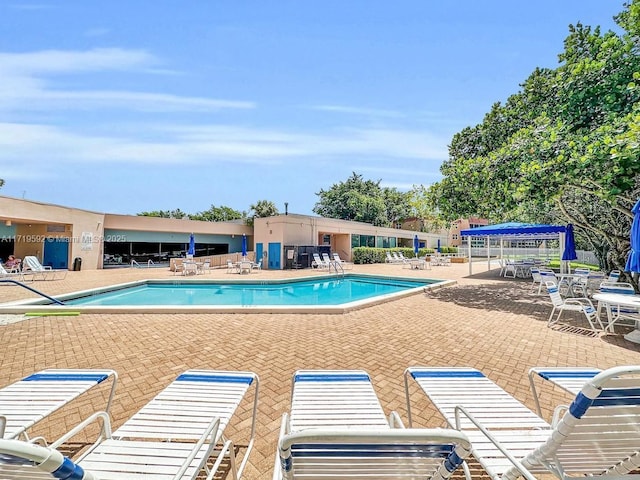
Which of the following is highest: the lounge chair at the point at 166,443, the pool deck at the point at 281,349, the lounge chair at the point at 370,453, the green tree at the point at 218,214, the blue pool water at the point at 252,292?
the green tree at the point at 218,214

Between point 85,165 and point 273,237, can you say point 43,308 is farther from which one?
point 85,165

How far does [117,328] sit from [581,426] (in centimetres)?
705

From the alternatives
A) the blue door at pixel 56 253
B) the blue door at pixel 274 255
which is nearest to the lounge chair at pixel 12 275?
the blue door at pixel 56 253

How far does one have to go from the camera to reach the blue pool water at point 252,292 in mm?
10664

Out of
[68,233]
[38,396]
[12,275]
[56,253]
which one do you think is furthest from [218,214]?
[38,396]

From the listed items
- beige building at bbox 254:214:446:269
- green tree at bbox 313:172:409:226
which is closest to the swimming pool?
beige building at bbox 254:214:446:269

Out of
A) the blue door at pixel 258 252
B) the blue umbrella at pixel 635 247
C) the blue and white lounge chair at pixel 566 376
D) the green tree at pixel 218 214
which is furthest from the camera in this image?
the green tree at pixel 218 214

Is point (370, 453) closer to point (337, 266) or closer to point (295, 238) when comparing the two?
point (337, 266)

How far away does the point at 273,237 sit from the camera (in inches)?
844

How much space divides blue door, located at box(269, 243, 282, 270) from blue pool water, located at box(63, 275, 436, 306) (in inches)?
226

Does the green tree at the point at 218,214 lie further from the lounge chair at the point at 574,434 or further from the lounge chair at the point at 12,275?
the lounge chair at the point at 574,434

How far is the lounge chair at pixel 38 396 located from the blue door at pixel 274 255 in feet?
60.1

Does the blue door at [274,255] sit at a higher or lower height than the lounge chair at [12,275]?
higher

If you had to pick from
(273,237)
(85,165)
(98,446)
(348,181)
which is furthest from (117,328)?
(348,181)
